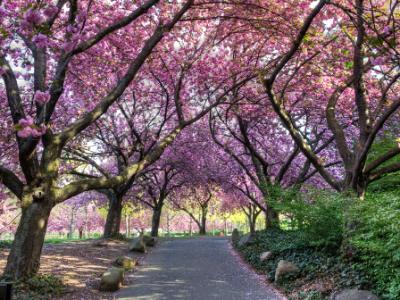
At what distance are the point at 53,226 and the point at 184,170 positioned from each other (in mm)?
38187

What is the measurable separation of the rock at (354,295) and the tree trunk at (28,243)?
578 centimetres

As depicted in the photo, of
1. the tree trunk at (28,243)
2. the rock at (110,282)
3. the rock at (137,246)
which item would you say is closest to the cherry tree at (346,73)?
the rock at (110,282)

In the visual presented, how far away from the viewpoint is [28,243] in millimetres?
8016

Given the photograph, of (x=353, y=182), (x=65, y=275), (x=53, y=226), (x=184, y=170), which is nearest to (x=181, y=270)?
(x=65, y=275)

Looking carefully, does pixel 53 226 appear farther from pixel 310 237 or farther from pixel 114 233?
pixel 310 237

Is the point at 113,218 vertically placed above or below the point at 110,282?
above

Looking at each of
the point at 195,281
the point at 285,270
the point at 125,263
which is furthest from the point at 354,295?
the point at 125,263

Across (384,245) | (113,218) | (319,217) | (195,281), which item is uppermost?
(113,218)

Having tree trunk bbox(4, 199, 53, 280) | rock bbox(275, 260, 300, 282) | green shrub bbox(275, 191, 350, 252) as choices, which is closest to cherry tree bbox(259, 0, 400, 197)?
green shrub bbox(275, 191, 350, 252)

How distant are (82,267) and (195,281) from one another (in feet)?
11.6

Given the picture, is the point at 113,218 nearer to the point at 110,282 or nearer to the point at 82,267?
the point at 82,267

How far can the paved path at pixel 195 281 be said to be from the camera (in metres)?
8.30

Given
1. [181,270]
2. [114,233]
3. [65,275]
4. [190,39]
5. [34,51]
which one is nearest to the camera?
[34,51]

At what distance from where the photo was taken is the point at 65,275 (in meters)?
9.89
